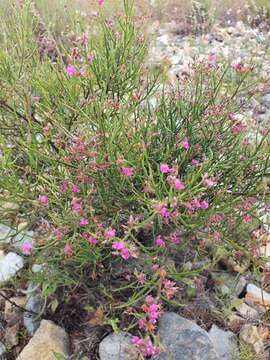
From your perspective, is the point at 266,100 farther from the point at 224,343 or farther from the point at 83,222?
the point at 83,222

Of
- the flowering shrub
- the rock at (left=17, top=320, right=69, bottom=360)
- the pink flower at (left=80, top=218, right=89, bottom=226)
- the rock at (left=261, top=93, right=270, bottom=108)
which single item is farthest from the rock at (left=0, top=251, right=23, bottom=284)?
the rock at (left=261, top=93, right=270, bottom=108)

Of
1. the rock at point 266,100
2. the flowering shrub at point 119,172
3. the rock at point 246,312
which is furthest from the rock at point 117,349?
the rock at point 266,100

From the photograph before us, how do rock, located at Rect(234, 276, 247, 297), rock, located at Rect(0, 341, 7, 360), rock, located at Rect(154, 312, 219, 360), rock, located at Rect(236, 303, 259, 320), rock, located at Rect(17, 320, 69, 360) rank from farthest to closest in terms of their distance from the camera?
rock, located at Rect(234, 276, 247, 297) → rock, located at Rect(236, 303, 259, 320) → rock, located at Rect(0, 341, 7, 360) → rock, located at Rect(17, 320, 69, 360) → rock, located at Rect(154, 312, 219, 360)

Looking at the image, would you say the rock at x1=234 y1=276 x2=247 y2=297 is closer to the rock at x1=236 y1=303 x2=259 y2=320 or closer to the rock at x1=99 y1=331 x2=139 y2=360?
the rock at x1=236 y1=303 x2=259 y2=320

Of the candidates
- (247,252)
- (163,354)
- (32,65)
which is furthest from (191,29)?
(163,354)

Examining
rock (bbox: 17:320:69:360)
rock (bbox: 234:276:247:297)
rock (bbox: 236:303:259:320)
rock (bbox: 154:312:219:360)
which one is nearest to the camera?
rock (bbox: 154:312:219:360)

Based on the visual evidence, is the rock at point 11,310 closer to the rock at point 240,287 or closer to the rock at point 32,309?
the rock at point 32,309

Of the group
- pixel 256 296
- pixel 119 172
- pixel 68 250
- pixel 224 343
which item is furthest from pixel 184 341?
pixel 119 172
